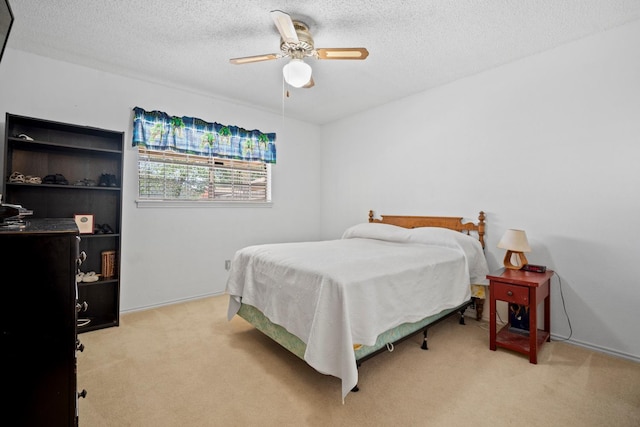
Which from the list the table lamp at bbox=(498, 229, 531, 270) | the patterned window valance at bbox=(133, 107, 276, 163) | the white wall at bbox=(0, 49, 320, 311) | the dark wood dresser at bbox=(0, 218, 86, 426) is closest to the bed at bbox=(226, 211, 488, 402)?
the table lamp at bbox=(498, 229, 531, 270)

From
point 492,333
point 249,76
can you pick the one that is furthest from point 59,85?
point 492,333

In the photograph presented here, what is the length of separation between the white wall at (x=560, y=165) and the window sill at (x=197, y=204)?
85.6 inches

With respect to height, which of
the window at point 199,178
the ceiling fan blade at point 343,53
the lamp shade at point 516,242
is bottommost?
the lamp shade at point 516,242

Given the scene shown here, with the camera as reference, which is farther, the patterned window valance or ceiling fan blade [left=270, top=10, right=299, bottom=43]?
the patterned window valance

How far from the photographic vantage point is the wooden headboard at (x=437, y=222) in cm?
Result: 297

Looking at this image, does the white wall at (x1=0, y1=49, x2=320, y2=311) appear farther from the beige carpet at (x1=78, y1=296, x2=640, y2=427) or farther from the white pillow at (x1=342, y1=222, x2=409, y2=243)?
the white pillow at (x1=342, y1=222, x2=409, y2=243)

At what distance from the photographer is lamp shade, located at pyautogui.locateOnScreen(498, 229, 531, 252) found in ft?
7.88

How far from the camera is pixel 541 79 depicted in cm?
263

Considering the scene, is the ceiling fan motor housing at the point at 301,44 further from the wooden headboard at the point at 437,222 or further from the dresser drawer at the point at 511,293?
the dresser drawer at the point at 511,293

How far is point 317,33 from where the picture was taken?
2.35 metres

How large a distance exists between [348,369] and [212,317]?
76.7 inches

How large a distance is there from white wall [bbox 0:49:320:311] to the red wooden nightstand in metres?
2.91

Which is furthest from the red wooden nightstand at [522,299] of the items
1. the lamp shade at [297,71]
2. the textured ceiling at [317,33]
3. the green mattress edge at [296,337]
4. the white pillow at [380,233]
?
the lamp shade at [297,71]

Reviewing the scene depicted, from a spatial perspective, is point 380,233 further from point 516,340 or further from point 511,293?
point 516,340
